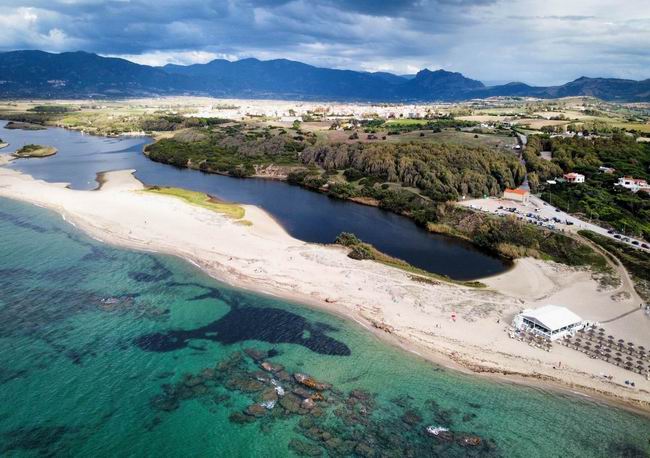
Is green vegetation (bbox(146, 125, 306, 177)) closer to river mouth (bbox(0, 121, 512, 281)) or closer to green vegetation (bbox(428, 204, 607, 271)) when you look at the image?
river mouth (bbox(0, 121, 512, 281))

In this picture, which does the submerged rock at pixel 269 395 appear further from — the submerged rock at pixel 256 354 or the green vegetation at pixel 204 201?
the green vegetation at pixel 204 201

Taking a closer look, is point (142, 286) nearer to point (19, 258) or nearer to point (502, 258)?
point (19, 258)

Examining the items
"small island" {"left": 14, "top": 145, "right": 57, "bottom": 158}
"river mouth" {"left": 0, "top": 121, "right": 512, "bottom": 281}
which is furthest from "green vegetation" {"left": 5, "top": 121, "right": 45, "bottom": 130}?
"small island" {"left": 14, "top": 145, "right": 57, "bottom": 158}

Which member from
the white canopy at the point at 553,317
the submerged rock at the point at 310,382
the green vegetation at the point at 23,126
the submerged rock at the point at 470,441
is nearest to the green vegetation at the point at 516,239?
the white canopy at the point at 553,317

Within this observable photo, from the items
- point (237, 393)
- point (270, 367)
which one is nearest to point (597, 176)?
point (270, 367)

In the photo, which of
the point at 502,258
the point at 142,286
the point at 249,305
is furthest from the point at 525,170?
the point at 142,286

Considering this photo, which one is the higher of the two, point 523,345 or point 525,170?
point 525,170
